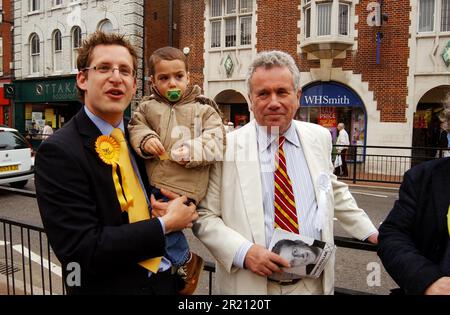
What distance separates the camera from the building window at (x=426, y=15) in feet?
45.5

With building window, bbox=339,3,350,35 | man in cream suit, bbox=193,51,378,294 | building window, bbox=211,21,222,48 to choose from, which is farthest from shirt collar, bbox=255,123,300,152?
building window, bbox=211,21,222,48

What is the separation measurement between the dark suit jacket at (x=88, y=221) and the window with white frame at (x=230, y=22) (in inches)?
627


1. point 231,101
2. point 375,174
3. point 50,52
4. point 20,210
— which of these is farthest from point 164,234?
point 50,52

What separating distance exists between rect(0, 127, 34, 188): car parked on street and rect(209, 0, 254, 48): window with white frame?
10380mm

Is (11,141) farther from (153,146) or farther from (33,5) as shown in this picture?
(33,5)

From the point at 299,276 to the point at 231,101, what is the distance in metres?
17.7

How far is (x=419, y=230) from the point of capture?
154cm

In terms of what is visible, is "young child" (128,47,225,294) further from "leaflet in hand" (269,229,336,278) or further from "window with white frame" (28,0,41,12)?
"window with white frame" (28,0,41,12)

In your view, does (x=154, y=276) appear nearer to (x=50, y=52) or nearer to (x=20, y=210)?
(x=20, y=210)

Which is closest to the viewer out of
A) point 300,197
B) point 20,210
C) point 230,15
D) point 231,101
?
point 300,197

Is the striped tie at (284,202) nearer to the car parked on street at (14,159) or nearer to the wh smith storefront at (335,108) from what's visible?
the car parked on street at (14,159)

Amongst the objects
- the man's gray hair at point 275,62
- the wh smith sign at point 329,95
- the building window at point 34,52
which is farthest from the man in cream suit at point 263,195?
the building window at point 34,52

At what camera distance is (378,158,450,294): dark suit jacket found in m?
1.45
